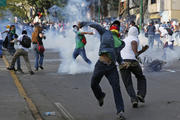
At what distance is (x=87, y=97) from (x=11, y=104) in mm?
1834

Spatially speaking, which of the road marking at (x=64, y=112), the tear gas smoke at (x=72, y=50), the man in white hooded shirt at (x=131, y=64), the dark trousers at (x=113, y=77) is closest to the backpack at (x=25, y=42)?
the tear gas smoke at (x=72, y=50)

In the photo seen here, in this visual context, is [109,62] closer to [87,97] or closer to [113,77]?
[113,77]

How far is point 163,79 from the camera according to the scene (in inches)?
460

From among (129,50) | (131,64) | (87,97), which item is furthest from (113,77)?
(87,97)

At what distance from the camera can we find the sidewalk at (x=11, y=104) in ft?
22.3

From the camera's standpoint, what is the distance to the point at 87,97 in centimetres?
892

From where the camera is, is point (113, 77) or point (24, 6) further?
point (24, 6)

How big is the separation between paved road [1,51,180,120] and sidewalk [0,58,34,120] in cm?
33

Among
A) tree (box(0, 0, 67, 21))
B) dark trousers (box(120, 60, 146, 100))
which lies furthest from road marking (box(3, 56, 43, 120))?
tree (box(0, 0, 67, 21))

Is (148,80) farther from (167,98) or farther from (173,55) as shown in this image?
(173,55)

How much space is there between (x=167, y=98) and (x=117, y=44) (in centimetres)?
238

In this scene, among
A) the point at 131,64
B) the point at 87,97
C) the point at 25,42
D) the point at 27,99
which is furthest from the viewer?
the point at 25,42

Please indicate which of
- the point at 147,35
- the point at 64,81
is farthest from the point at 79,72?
the point at 147,35

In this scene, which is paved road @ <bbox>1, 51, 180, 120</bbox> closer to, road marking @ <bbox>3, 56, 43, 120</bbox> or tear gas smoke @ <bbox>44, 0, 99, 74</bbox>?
road marking @ <bbox>3, 56, 43, 120</bbox>
